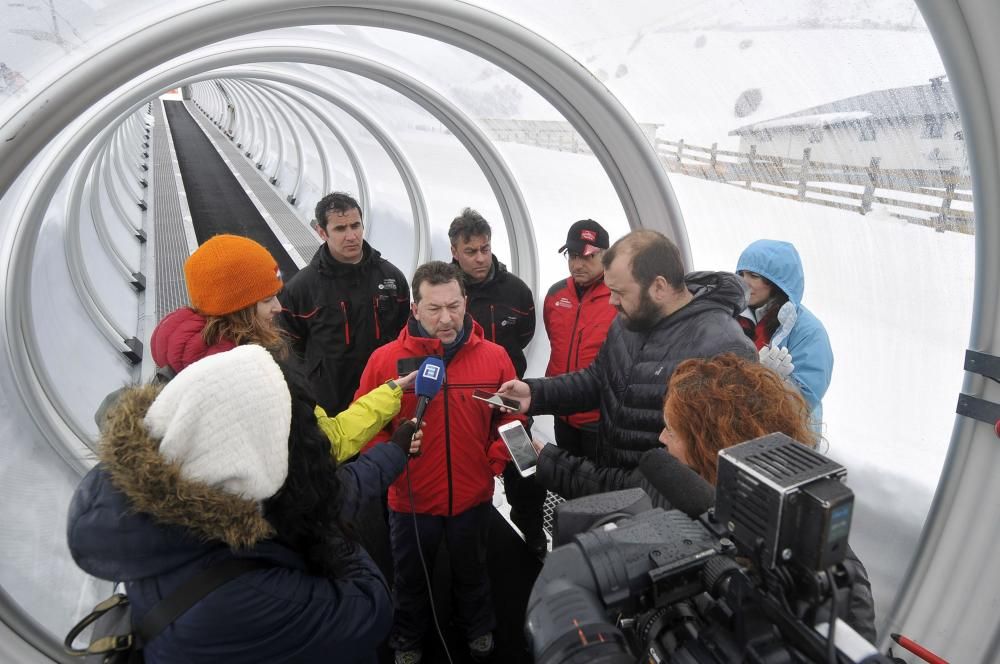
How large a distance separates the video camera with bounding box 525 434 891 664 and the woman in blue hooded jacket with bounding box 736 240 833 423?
181cm

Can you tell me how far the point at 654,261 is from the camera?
236 centimetres

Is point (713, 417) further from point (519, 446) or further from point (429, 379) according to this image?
point (429, 379)

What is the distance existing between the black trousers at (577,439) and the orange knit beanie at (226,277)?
6.86ft

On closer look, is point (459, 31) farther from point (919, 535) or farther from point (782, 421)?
point (919, 535)

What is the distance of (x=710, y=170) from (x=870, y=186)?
0.98m

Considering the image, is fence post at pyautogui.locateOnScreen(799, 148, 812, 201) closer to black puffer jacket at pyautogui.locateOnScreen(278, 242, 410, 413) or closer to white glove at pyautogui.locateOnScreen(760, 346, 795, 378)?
white glove at pyautogui.locateOnScreen(760, 346, 795, 378)

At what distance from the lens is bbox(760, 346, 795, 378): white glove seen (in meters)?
2.65

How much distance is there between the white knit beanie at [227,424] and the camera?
1.19m

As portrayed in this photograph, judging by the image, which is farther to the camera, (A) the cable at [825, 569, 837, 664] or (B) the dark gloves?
(B) the dark gloves

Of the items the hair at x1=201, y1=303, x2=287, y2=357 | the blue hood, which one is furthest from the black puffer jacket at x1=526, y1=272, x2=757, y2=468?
the hair at x1=201, y1=303, x2=287, y2=357

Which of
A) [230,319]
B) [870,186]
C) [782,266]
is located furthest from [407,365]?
[870,186]

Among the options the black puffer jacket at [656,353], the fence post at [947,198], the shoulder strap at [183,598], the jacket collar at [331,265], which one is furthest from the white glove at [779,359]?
the jacket collar at [331,265]

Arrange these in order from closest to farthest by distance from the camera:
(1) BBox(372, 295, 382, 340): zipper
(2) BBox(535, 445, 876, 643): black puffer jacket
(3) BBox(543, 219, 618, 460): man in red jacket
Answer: (2) BBox(535, 445, 876, 643): black puffer jacket → (3) BBox(543, 219, 618, 460): man in red jacket → (1) BBox(372, 295, 382, 340): zipper

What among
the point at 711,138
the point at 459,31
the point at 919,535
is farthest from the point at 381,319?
the point at 919,535
